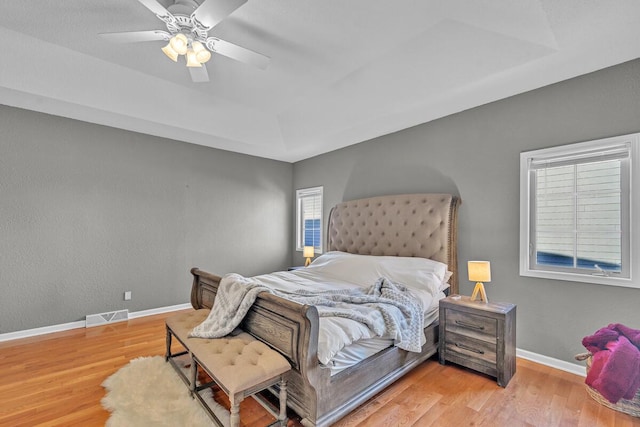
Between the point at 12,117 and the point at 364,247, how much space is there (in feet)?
14.6

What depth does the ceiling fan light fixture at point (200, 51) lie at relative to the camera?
2168mm

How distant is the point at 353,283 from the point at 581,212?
86.7 inches

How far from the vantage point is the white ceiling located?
212 centimetres

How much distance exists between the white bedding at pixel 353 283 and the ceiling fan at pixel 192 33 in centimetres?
210

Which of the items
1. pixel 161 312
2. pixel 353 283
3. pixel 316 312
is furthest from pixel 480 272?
pixel 161 312

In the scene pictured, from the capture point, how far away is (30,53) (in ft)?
8.64

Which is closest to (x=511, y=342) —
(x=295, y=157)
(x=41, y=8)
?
(x=295, y=157)

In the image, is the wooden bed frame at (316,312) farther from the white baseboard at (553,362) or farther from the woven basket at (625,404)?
the woven basket at (625,404)

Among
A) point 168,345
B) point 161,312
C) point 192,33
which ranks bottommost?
point 161,312

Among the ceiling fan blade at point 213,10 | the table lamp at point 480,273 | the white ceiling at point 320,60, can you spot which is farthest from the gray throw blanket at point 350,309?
Result: the white ceiling at point 320,60

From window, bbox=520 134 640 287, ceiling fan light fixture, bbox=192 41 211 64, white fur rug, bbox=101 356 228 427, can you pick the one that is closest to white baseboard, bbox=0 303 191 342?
white fur rug, bbox=101 356 228 427

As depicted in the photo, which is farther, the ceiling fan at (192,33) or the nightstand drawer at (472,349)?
the nightstand drawer at (472,349)

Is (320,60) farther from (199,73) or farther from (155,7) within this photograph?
(155,7)

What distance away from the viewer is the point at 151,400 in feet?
6.88
